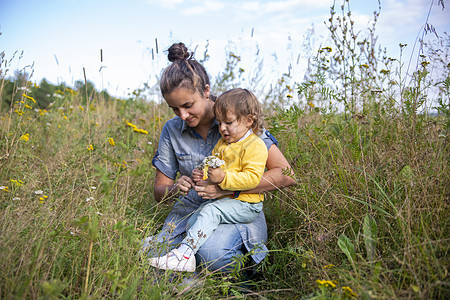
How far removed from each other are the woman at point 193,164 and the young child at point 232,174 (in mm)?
68

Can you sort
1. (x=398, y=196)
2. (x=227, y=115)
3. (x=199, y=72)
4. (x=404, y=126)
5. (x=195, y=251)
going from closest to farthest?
(x=398, y=196), (x=195, y=251), (x=404, y=126), (x=227, y=115), (x=199, y=72)

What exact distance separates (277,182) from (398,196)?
2.42ft

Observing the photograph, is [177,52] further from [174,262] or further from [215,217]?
[174,262]

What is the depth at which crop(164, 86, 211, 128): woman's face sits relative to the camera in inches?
91.4

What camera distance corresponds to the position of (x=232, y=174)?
2104mm

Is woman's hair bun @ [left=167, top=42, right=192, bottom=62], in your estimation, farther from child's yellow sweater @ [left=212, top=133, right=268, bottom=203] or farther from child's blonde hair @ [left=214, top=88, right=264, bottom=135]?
child's yellow sweater @ [left=212, top=133, right=268, bottom=203]

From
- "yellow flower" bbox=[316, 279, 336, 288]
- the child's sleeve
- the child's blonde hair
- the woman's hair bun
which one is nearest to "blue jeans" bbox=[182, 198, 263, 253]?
the child's sleeve

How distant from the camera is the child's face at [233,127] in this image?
230cm

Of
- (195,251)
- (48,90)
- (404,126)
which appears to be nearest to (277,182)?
(195,251)

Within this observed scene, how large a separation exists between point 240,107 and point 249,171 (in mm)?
459

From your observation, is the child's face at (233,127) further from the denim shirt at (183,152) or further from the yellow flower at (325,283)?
the yellow flower at (325,283)

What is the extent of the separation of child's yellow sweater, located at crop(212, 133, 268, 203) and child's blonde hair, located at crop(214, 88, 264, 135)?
11 cm

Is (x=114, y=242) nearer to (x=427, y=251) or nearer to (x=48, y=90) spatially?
(x=427, y=251)

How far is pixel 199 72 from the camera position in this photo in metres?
2.45
